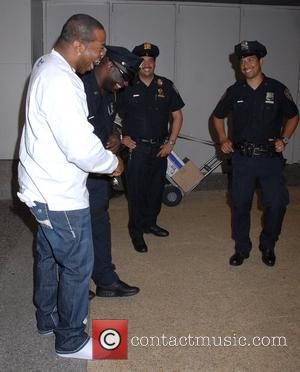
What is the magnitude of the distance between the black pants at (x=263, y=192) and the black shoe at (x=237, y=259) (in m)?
0.07

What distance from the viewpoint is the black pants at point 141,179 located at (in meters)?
3.77

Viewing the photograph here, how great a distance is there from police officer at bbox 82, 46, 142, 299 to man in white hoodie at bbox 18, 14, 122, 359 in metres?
0.40

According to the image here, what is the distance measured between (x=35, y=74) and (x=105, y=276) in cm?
154

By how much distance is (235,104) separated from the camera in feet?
11.0

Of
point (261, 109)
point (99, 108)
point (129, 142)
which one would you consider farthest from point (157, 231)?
point (99, 108)

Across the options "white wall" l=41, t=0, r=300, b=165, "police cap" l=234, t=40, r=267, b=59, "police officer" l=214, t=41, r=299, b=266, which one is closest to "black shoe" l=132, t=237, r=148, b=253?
"police officer" l=214, t=41, r=299, b=266

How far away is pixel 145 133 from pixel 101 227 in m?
1.37

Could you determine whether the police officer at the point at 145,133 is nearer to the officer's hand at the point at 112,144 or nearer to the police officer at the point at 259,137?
the police officer at the point at 259,137

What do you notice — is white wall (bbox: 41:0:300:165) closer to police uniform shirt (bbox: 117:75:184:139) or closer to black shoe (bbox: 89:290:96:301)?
police uniform shirt (bbox: 117:75:184:139)

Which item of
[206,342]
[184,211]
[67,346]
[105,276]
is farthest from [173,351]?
[184,211]

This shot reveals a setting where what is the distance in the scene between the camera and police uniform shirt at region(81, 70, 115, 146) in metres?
2.39

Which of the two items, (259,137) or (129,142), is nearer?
(259,137)

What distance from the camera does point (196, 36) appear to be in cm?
632

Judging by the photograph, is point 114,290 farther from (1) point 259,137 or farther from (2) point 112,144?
(1) point 259,137
